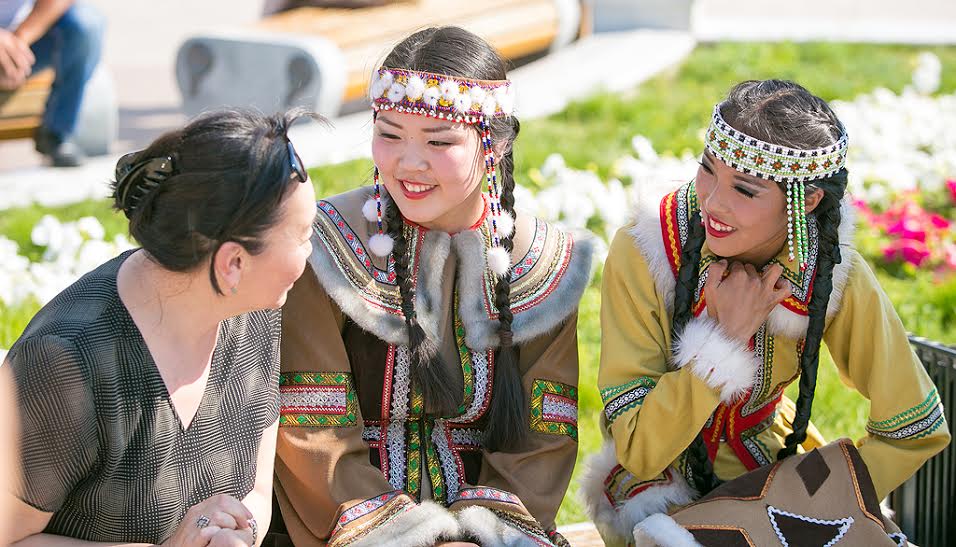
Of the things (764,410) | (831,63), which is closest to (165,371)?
(764,410)

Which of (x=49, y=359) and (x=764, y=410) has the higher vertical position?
(x=49, y=359)

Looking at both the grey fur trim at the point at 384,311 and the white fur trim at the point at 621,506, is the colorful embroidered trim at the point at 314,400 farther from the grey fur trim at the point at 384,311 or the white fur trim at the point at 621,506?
the white fur trim at the point at 621,506

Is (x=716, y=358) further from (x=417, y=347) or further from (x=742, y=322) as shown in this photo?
(x=417, y=347)

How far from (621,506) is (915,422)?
2.58 ft

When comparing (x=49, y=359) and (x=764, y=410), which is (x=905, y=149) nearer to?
(x=764, y=410)

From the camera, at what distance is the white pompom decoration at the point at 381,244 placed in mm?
2975

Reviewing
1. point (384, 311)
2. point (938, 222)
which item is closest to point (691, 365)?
point (384, 311)

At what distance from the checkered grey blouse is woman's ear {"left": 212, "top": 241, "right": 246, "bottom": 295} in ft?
0.66

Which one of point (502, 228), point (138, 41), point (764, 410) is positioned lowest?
point (138, 41)

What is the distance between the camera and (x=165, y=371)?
246 centimetres

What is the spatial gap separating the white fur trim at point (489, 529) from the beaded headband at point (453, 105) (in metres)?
0.62

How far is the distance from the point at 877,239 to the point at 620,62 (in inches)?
123

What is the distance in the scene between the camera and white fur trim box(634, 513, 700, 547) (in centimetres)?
284

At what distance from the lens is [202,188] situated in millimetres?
2326
